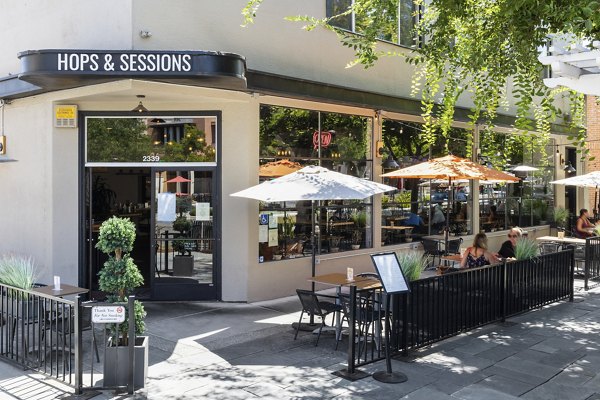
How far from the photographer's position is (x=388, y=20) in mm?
9656

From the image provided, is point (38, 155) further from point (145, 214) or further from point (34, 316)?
point (34, 316)

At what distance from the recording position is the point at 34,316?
6590mm

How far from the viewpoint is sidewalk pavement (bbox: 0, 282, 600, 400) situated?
6.05 metres

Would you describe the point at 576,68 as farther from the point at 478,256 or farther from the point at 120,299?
the point at 120,299

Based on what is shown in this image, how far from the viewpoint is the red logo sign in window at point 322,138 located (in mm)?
11914

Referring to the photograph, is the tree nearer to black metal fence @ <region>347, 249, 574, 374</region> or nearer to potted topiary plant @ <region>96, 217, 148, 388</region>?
black metal fence @ <region>347, 249, 574, 374</region>

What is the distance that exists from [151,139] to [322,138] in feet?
11.6

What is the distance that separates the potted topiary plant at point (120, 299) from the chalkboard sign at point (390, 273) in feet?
8.79

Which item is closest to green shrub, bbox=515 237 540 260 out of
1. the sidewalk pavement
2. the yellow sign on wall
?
the sidewalk pavement

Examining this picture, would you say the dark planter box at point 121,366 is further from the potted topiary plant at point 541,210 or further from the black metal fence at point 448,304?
the potted topiary plant at point 541,210

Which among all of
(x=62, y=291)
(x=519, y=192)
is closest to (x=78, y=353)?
(x=62, y=291)

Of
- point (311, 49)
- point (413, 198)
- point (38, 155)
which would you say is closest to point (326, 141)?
point (311, 49)

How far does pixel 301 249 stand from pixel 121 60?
16.9 ft

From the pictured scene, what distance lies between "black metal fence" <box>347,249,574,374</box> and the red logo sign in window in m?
4.65
